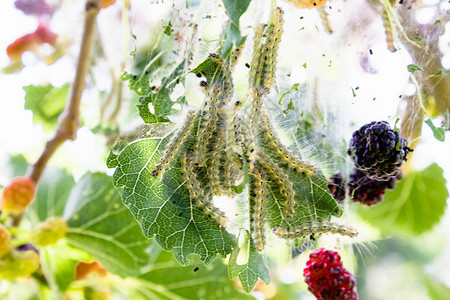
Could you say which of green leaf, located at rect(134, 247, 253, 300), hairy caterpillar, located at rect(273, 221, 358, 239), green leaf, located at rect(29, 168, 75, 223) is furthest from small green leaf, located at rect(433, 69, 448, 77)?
green leaf, located at rect(29, 168, 75, 223)

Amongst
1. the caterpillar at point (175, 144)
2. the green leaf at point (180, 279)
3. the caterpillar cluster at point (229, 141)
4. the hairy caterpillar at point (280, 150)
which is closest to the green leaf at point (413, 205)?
the green leaf at point (180, 279)

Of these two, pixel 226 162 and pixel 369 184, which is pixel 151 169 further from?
pixel 369 184

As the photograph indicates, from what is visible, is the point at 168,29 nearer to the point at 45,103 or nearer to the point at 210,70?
the point at 210,70

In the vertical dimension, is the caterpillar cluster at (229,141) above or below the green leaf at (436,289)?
above

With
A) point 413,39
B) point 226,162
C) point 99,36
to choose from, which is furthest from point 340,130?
point 99,36

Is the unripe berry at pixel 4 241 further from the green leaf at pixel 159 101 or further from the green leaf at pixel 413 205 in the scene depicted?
the green leaf at pixel 413 205

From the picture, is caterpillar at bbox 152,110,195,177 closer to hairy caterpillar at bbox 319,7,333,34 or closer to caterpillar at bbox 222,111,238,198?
caterpillar at bbox 222,111,238,198
